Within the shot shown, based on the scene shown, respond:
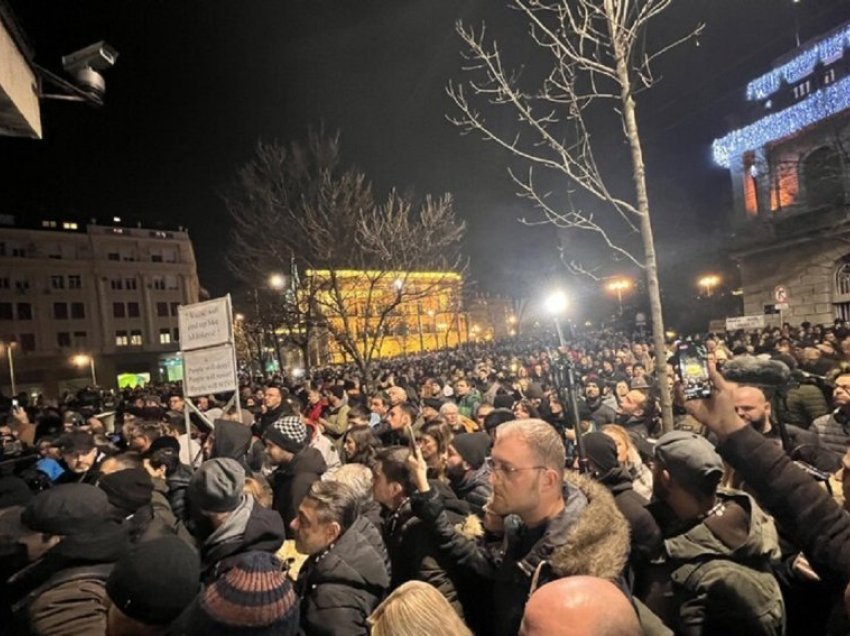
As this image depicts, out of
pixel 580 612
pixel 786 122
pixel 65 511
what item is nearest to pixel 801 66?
pixel 786 122

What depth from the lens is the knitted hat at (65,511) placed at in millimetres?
3162

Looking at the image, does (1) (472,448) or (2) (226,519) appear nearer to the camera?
(2) (226,519)

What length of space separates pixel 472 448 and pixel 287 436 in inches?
71.3

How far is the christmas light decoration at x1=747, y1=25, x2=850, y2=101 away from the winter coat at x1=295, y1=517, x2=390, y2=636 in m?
37.0

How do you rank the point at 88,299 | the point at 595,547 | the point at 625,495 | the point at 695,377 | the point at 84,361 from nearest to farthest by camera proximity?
the point at 695,377, the point at 595,547, the point at 625,495, the point at 84,361, the point at 88,299

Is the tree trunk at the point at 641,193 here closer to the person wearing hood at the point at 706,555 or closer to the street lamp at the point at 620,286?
the person wearing hood at the point at 706,555

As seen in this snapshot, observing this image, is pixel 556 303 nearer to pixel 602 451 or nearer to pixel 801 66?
pixel 602 451

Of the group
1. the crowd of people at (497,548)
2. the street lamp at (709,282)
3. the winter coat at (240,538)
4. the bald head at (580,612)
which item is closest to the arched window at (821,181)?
the street lamp at (709,282)

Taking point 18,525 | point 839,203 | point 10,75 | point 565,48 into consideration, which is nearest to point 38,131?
point 10,75

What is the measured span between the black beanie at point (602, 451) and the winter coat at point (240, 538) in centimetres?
214

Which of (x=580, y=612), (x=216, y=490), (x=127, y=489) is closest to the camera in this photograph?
(x=580, y=612)

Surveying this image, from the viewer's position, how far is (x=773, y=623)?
2.40 m

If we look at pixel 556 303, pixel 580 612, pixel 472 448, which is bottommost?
pixel 472 448

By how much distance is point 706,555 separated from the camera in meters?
2.57
